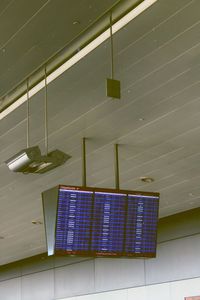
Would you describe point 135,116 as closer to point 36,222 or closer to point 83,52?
point 83,52

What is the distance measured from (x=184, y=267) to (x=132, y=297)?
1117mm

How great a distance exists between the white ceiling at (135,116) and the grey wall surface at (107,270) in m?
0.72

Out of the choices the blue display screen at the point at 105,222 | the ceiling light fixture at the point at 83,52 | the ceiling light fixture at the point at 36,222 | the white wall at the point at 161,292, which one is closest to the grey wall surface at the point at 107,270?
the white wall at the point at 161,292

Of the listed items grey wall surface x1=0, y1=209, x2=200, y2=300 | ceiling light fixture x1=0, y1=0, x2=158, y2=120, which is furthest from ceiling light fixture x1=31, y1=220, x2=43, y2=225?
ceiling light fixture x1=0, y1=0, x2=158, y2=120

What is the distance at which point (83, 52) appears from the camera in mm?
4012

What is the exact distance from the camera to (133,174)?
643 cm

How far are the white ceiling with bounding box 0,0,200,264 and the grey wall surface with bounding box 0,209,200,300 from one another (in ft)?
2.36

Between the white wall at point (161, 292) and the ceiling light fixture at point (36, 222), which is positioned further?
the ceiling light fixture at point (36, 222)

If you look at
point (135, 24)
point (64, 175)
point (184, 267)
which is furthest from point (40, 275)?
point (135, 24)

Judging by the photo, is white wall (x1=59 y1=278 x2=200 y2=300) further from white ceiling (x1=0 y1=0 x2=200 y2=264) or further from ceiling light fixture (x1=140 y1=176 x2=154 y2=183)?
ceiling light fixture (x1=140 y1=176 x2=154 y2=183)

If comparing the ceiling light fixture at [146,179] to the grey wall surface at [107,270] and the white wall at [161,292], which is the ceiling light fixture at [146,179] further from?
the white wall at [161,292]

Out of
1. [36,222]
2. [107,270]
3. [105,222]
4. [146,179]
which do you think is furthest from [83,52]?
[107,270]

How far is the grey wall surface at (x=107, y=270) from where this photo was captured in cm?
791

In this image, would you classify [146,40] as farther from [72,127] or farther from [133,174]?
[133,174]
